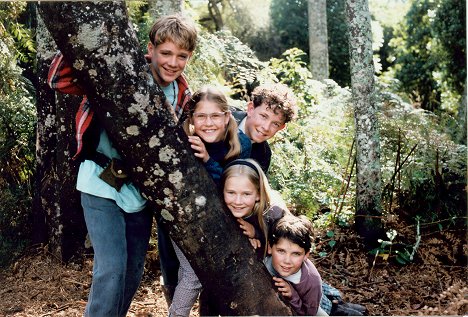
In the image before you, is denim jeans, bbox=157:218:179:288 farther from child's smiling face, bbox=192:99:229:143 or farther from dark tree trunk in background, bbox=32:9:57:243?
dark tree trunk in background, bbox=32:9:57:243

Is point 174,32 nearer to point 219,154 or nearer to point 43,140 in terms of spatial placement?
point 219,154

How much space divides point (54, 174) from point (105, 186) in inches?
104

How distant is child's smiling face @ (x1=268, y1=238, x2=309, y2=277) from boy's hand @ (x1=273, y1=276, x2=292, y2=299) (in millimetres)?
176

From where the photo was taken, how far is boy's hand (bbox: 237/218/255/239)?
294 cm

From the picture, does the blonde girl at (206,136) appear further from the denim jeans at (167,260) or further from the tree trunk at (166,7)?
the tree trunk at (166,7)

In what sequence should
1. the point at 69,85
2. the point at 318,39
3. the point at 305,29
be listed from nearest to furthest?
the point at 69,85 < the point at 318,39 < the point at 305,29

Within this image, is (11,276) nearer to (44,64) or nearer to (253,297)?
(44,64)

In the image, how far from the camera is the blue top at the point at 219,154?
3.04 metres

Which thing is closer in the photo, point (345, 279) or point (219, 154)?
point (219, 154)

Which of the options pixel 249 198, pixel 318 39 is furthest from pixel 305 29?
pixel 249 198

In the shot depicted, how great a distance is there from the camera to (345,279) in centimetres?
483

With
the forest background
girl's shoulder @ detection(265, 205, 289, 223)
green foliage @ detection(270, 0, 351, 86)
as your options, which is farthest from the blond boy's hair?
green foliage @ detection(270, 0, 351, 86)

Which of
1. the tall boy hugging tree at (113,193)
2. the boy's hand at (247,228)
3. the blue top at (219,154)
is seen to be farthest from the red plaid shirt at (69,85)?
the boy's hand at (247,228)

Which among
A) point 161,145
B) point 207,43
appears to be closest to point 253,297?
point 161,145
